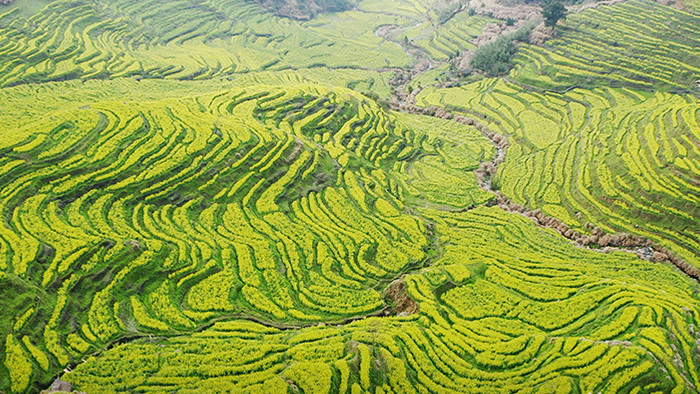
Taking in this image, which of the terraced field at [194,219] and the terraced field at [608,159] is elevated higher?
the terraced field at [194,219]

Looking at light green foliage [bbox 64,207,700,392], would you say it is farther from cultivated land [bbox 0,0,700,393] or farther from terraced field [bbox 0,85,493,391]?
terraced field [bbox 0,85,493,391]

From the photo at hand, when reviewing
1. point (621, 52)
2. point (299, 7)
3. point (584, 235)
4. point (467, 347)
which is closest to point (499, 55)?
point (621, 52)

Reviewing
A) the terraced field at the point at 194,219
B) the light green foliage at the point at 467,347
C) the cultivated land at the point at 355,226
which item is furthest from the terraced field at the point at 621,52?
the light green foliage at the point at 467,347

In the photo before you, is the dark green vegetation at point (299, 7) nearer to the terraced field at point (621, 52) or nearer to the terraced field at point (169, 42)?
the terraced field at point (169, 42)

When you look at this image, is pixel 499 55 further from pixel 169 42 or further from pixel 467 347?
pixel 467 347

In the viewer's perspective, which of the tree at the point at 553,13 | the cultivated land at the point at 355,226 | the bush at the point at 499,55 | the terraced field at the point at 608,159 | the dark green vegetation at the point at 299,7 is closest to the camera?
the cultivated land at the point at 355,226

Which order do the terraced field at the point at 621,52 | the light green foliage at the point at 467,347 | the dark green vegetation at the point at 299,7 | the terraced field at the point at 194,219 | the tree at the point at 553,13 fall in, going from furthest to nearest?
the dark green vegetation at the point at 299,7, the tree at the point at 553,13, the terraced field at the point at 621,52, the terraced field at the point at 194,219, the light green foliage at the point at 467,347

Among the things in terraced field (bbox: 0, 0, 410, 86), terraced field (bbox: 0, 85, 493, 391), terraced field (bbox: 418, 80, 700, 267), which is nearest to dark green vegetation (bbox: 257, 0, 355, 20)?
terraced field (bbox: 0, 0, 410, 86)

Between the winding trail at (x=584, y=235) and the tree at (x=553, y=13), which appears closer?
the winding trail at (x=584, y=235)

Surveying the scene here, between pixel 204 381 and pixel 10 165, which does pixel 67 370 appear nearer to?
pixel 204 381
